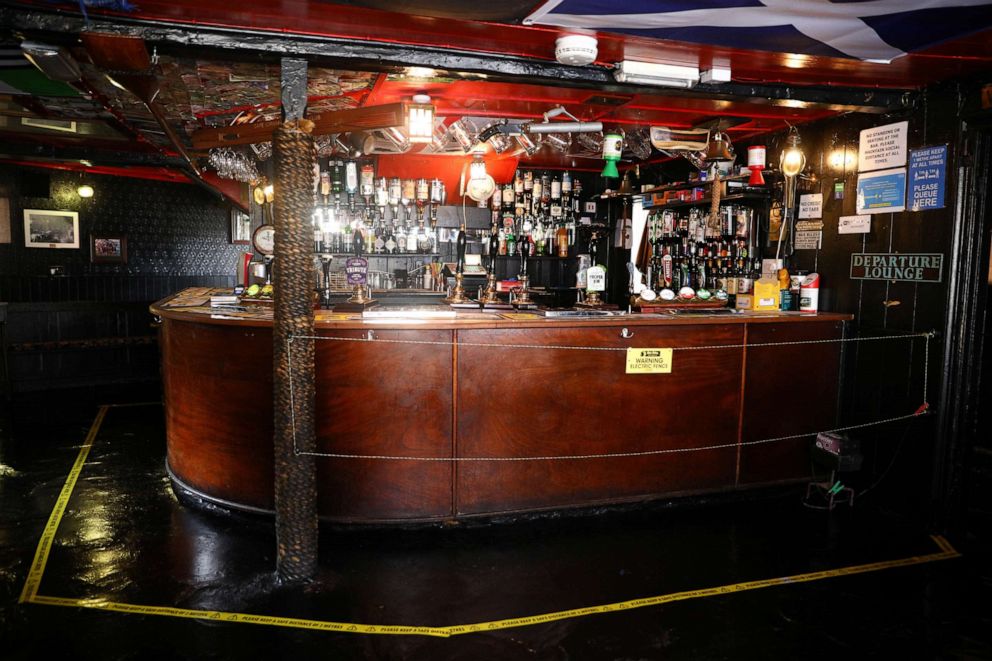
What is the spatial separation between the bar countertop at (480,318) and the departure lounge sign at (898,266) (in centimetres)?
35

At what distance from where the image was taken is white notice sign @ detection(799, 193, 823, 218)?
5.14 meters

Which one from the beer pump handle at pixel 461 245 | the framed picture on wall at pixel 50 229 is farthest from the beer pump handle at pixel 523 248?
the framed picture on wall at pixel 50 229

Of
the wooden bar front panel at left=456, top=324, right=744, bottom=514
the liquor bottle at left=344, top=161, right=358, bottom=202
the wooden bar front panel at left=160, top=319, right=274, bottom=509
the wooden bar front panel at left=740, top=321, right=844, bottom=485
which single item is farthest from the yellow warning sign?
the liquor bottle at left=344, top=161, right=358, bottom=202

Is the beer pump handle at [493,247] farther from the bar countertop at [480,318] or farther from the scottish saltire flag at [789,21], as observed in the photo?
the scottish saltire flag at [789,21]

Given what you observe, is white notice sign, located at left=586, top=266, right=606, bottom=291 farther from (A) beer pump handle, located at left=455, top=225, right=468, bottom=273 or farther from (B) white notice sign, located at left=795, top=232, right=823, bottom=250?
(A) beer pump handle, located at left=455, top=225, right=468, bottom=273

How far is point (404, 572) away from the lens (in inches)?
138

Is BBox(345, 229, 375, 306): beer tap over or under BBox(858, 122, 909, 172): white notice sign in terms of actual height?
under

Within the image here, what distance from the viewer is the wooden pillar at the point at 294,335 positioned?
3.31 m

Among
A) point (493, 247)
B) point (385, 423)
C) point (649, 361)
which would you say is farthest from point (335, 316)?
point (493, 247)

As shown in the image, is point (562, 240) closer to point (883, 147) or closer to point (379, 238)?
point (379, 238)

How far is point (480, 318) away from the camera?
4191mm

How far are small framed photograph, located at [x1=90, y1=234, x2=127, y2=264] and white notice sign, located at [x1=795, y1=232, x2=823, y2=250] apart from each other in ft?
29.4

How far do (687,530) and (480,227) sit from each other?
5.67 metres

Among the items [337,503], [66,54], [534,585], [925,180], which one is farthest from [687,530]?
[66,54]
